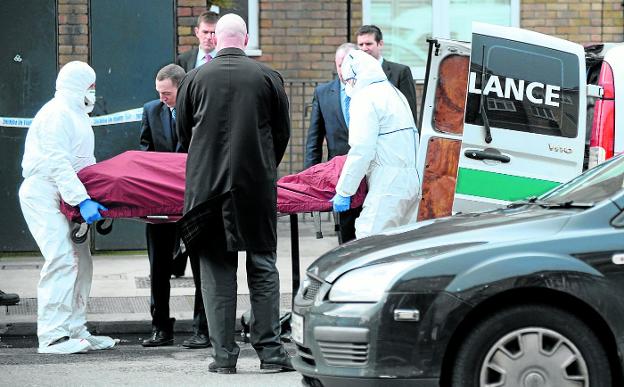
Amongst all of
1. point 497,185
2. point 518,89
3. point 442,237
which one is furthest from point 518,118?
point 442,237

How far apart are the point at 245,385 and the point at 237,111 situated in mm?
1510

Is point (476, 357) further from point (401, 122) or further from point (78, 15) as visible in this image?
point (78, 15)

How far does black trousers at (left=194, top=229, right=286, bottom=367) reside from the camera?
759cm

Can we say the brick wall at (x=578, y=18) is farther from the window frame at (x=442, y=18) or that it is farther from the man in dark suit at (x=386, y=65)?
the man in dark suit at (x=386, y=65)

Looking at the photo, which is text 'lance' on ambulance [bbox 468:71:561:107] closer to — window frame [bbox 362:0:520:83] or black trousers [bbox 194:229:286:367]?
black trousers [bbox 194:229:286:367]

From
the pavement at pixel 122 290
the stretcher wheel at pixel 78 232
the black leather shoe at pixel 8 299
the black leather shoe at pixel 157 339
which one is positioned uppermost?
the stretcher wheel at pixel 78 232

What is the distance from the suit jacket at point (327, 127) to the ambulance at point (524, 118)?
0.87 meters

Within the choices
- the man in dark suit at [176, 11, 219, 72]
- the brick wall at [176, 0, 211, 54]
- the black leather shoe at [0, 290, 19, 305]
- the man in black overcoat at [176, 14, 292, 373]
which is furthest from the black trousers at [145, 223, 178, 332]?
the brick wall at [176, 0, 211, 54]

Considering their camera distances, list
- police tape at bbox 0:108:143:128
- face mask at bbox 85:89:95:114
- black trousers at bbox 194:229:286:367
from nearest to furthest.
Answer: black trousers at bbox 194:229:286:367 < face mask at bbox 85:89:95:114 < police tape at bbox 0:108:143:128

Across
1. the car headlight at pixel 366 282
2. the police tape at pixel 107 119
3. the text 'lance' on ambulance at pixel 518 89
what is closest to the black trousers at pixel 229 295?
the car headlight at pixel 366 282

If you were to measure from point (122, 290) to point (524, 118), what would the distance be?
369 centimetres

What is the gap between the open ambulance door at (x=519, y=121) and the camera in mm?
9188

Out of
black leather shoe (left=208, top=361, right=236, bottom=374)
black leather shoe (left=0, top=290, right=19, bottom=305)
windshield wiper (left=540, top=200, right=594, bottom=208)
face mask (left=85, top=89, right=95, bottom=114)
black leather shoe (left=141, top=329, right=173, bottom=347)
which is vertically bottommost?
black leather shoe (left=141, top=329, right=173, bottom=347)

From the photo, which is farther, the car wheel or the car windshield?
the car windshield
